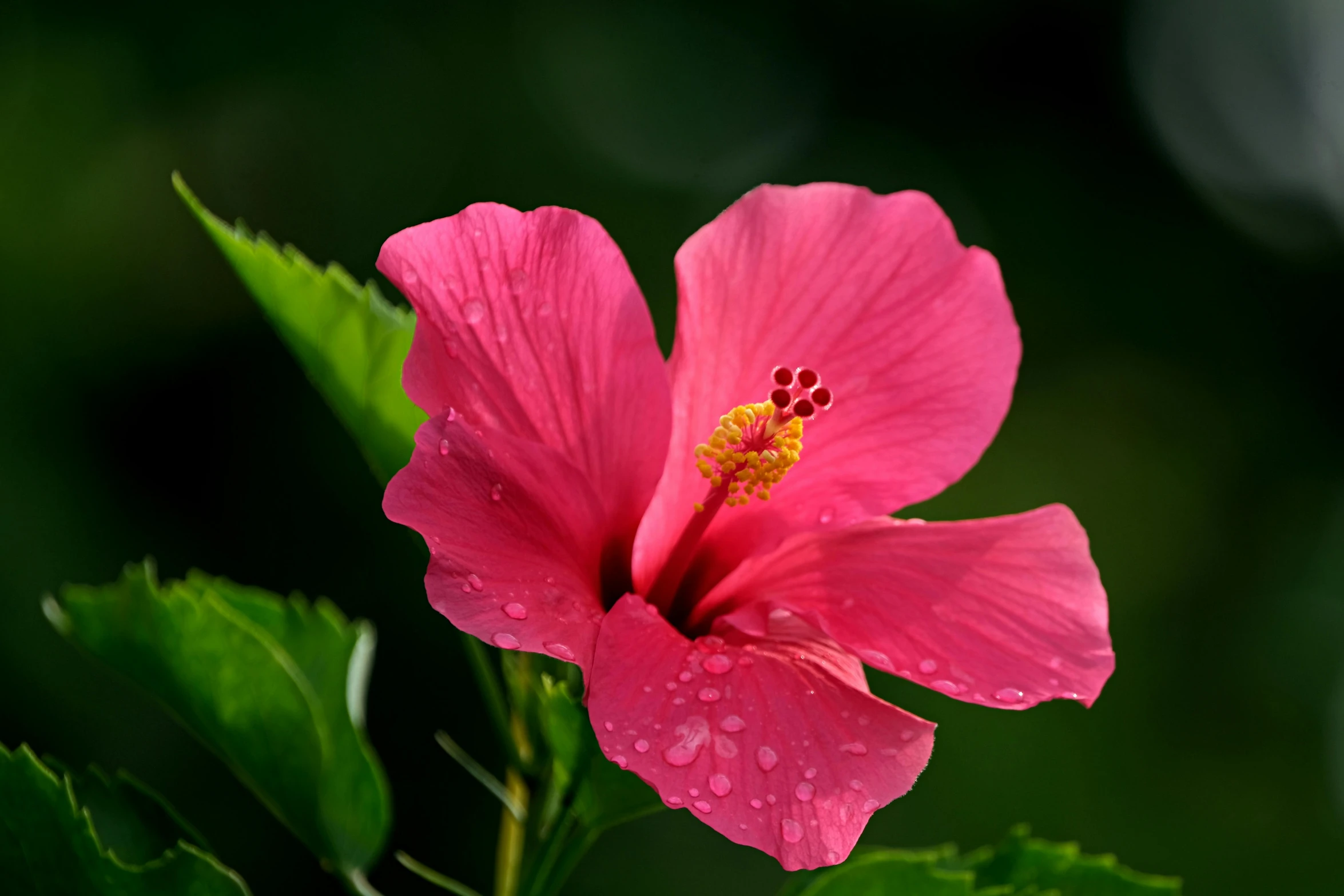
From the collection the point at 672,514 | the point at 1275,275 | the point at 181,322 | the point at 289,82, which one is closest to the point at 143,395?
the point at 181,322

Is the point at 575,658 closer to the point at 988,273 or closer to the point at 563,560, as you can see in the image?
the point at 563,560

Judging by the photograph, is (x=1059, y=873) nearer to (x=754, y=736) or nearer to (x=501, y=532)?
(x=754, y=736)

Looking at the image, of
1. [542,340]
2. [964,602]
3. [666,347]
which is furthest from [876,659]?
[666,347]

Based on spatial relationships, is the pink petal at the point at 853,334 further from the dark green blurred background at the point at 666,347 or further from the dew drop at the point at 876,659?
the dark green blurred background at the point at 666,347

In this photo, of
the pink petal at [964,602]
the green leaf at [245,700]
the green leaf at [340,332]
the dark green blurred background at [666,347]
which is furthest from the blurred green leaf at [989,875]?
the dark green blurred background at [666,347]

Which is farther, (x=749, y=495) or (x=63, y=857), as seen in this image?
(x=749, y=495)

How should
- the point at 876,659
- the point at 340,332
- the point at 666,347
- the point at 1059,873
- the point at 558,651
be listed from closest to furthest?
the point at 558,651 → the point at 876,659 → the point at 340,332 → the point at 1059,873 → the point at 666,347
